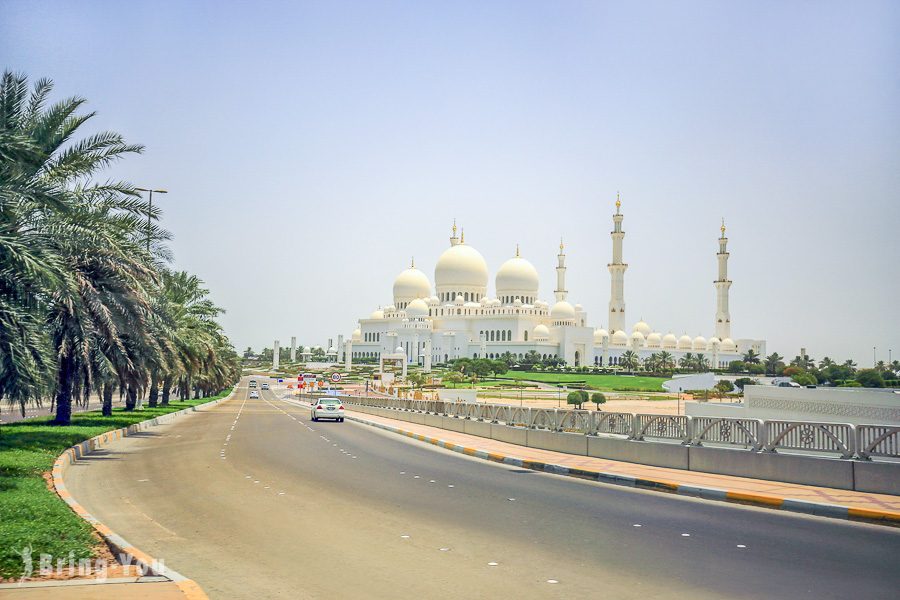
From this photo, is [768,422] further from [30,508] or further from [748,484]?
[30,508]

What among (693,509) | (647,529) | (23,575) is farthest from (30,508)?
(693,509)

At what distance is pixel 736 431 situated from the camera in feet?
47.9

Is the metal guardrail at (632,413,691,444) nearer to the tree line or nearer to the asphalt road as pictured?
the asphalt road

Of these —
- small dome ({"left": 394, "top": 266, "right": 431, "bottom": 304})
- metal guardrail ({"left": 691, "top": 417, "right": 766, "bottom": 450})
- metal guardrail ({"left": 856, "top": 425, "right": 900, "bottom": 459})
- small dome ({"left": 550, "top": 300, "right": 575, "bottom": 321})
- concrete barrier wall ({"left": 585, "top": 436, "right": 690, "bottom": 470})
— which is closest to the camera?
metal guardrail ({"left": 856, "top": 425, "right": 900, "bottom": 459})

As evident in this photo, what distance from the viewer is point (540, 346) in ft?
398

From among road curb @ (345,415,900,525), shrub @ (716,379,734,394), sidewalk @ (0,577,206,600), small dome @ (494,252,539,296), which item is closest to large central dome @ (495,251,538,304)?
small dome @ (494,252,539,296)

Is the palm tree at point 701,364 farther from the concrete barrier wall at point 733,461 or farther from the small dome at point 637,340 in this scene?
the concrete barrier wall at point 733,461

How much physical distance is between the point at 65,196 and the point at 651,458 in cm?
1216

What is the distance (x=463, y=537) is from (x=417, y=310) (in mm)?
124885

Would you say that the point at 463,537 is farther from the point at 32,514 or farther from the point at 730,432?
the point at 730,432

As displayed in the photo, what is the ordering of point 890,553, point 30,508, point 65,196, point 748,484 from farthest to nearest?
1. point 65,196
2. point 748,484
3. point 30,508
4. point 890,553

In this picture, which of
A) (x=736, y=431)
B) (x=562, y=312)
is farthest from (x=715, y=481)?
(x=562, y=312)

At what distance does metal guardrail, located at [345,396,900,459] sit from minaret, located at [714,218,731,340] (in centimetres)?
10798

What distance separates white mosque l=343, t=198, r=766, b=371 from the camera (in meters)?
123
